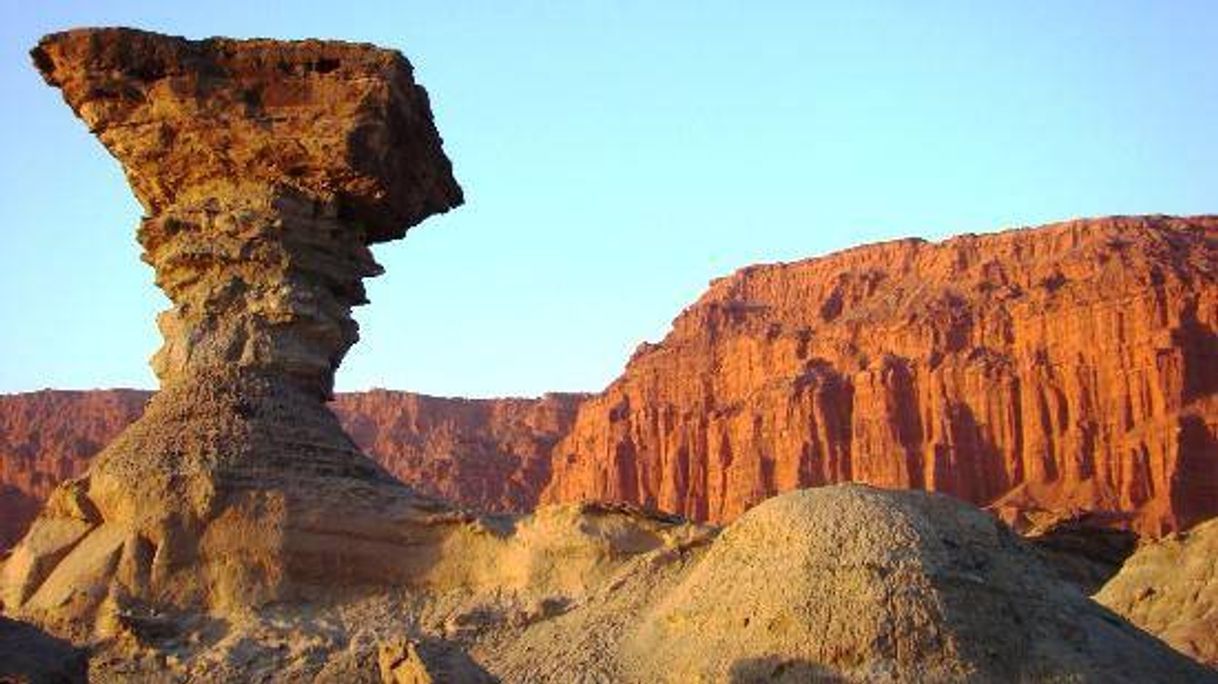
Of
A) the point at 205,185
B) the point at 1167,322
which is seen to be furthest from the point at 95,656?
the point at 1167,322

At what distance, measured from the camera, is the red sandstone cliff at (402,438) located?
11075cm

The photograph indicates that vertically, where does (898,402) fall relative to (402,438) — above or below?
above

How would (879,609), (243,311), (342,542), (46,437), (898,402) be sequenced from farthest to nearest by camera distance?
(46,437)
(898,402)
(243,311)
(342,542)
(879,609)

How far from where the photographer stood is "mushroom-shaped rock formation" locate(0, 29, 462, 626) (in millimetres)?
19312

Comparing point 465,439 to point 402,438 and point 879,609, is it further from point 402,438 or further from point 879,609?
point 879,609

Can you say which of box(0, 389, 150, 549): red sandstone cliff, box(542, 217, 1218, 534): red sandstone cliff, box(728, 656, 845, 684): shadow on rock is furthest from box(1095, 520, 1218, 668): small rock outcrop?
box(0, 389, 150, 549): red sandstone cliff

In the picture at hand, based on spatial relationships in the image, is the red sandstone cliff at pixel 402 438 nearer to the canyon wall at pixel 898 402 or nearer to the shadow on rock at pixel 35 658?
the canyon wall at pixel 898 402

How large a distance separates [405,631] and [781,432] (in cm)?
8971

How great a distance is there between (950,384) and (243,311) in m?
85.3

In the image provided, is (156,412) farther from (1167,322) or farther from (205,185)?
(1167,322)

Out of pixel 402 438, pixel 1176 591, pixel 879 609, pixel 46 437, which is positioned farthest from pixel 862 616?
pixel 402 438

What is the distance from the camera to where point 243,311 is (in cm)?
2138

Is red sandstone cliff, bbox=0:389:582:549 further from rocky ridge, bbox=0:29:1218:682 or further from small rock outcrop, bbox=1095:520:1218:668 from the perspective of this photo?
rocky ridge, bbox=0:29:1218:682

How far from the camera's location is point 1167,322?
307ft
